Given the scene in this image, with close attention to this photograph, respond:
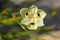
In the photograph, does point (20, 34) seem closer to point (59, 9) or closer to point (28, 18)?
point (28, 18)

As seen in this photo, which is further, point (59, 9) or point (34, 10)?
point (59, 9)

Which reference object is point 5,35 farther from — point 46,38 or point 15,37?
point 46,38

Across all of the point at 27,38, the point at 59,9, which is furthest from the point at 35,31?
the point at 59,9

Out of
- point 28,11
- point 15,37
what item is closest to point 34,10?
point 28,11

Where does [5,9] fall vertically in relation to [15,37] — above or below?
above

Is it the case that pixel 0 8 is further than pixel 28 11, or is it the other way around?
pixel 0 8

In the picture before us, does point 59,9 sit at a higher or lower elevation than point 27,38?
higher
